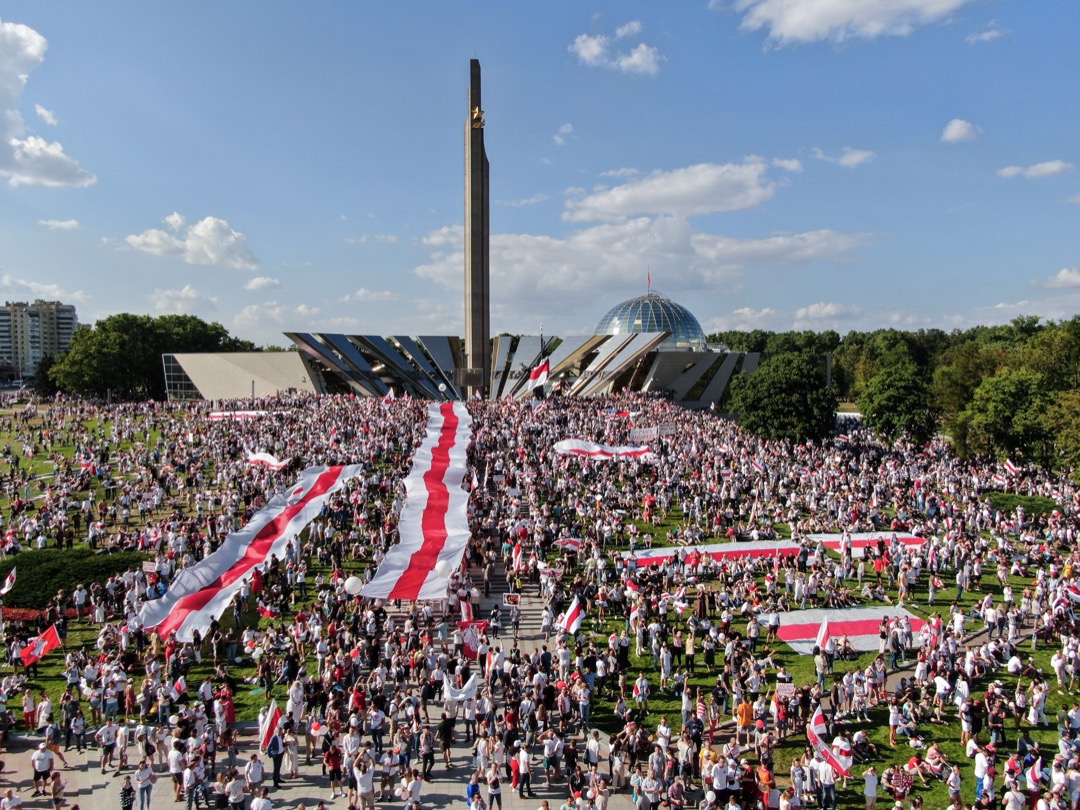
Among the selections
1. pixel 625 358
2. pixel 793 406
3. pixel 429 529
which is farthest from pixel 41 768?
pixel 625 358

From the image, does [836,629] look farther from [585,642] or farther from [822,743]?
[822,743]

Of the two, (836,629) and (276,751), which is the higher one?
(836,629)

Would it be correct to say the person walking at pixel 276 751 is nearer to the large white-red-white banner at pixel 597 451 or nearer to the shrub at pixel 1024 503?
the large white-red-white banner at pixel 597 451

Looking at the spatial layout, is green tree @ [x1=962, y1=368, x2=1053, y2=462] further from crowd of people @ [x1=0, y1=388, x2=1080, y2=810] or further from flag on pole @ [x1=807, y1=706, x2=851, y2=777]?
flag on pole @ [x1=807, y1=706, x2=851, y2=777]

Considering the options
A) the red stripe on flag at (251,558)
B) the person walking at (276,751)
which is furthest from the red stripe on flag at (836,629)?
the red stripe on flag at (251,558)

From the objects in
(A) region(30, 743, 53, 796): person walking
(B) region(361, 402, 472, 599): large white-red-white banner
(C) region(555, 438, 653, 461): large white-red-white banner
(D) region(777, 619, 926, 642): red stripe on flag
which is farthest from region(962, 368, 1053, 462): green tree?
(A) region(30, 743, 53, 796): person walking

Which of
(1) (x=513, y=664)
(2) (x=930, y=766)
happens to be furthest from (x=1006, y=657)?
(1) (x=513, y=664)
